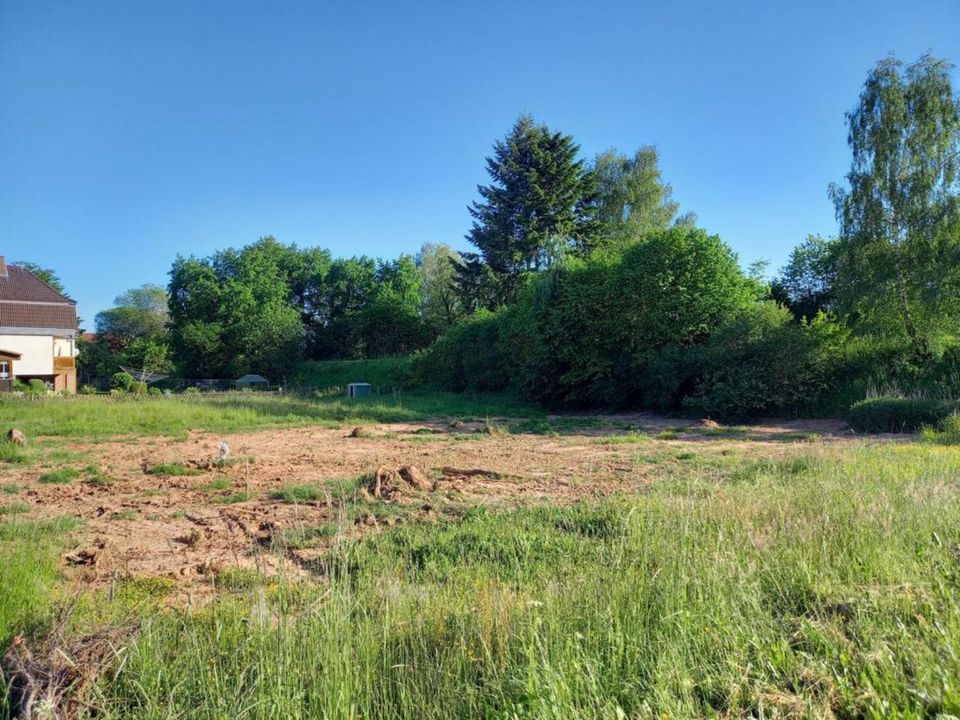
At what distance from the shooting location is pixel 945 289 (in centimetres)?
1928

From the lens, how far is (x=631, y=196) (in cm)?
3884

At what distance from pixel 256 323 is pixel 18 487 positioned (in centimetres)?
4052

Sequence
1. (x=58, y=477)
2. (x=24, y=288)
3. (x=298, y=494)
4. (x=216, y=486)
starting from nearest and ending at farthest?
(x=298, y=494)
(x=216, y=486)
(x=58, y=477)
(x=24, y=288)

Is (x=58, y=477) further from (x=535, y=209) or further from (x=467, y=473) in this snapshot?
(x=535, y=209)

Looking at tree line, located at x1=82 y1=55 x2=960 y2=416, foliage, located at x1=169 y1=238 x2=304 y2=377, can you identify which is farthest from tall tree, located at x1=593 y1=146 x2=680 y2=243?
foliage, located at x1=169 y1=238 x2=304 y2=377

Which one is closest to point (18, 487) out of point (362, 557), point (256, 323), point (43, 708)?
point (362, 557)

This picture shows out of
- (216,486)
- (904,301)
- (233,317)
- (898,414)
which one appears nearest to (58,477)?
(216,486)

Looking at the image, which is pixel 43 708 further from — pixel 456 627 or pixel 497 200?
pixel 497 200

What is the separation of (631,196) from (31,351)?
123ft

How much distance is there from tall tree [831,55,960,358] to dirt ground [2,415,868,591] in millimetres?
7298

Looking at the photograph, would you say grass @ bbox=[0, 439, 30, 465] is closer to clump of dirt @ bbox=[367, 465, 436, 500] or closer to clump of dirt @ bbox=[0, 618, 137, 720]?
clump of dirt @ bbox=[367, 465, 436, 500]

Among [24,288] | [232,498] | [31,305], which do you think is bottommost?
[232,498]

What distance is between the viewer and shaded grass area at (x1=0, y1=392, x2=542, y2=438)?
661 inches

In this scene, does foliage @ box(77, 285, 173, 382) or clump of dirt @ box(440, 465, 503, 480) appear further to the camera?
foliage @ box(77, 285, 173, 382)
